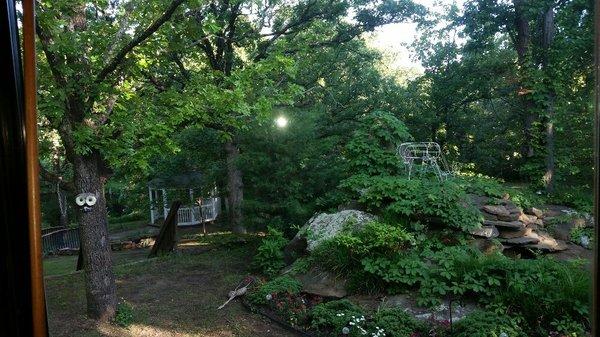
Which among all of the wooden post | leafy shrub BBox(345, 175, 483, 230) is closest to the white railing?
the wooden post

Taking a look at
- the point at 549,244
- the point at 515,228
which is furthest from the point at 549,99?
the point at 549,244

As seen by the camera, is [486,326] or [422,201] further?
[422,201]

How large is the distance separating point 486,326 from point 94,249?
3.00 meters

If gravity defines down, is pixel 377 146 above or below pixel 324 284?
above

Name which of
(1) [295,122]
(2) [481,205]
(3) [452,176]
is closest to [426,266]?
(2) [481,205]

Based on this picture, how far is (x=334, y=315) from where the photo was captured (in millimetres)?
3117

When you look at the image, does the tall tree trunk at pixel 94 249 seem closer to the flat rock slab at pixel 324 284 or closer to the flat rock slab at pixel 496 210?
the flat rock slab at pixel 324 284

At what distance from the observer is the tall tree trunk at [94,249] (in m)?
3.17

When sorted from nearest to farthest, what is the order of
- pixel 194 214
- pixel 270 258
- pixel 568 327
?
pixel 568 327
pixel 270 258
pixel 194 214

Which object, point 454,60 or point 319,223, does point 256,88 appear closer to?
point 319,223

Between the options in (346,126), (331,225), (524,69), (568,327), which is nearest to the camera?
(568,327)

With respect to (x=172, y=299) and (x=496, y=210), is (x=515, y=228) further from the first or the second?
(x=172, y=299)

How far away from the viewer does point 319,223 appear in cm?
455

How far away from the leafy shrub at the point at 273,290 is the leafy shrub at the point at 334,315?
0.45m
